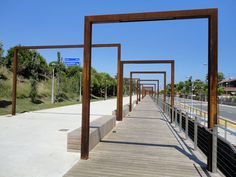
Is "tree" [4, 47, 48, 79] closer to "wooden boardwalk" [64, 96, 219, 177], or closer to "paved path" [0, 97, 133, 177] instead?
"paved path" [0, 97, 133, 177]

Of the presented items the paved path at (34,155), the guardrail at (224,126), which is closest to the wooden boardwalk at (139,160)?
the paved path at (34,155)

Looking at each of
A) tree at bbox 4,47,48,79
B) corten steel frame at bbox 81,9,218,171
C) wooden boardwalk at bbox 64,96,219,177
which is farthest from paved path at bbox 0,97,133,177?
tree at bbox 4,47,48,79

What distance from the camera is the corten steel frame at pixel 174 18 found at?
4051 mm

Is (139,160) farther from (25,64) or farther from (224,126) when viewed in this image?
(25,64)

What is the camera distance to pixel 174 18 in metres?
4.38

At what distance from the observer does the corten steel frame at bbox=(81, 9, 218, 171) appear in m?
4.05

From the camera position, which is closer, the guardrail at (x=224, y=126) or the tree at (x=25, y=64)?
the guardrail at (x=224, y=126)

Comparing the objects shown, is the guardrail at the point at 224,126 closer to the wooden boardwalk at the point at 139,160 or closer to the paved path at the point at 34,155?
the wooden boardwalk at the point at 139,160

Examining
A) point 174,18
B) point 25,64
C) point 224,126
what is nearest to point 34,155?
point 174,18

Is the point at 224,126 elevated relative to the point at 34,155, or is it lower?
elevated

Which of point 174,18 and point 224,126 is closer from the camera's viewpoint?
point 174,18

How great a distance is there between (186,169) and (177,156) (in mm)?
830

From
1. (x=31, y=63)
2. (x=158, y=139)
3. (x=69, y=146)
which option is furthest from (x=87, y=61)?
(x=31, y=63)

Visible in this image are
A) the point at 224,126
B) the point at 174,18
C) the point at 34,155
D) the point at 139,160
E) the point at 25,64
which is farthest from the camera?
the point at 25,64
